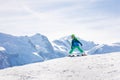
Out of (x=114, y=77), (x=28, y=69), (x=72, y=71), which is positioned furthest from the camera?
(x=28, y=69)

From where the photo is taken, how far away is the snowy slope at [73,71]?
61.9ft

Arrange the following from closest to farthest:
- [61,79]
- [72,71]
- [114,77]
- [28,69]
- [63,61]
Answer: [114,77] < [61,79] < [72,71] < [28,69] < [63,61]

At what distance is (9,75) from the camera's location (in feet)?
68.4

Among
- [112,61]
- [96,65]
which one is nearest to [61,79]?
[96,65]

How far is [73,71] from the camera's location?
67.2 ft

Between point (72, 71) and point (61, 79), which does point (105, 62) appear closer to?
point (72, 71)

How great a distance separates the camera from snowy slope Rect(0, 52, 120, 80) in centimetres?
1886

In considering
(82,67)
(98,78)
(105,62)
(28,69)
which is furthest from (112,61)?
(28,69)

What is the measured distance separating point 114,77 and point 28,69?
7.18m

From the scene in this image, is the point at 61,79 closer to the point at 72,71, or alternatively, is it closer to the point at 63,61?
the point at 72,71

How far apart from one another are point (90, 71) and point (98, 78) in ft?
5.88

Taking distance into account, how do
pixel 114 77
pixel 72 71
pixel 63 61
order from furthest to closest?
pixel 63 61 < pixel 72 71 < pixel 114 77

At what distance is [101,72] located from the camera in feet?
63.1

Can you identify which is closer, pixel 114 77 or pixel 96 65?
pixel 114 77
